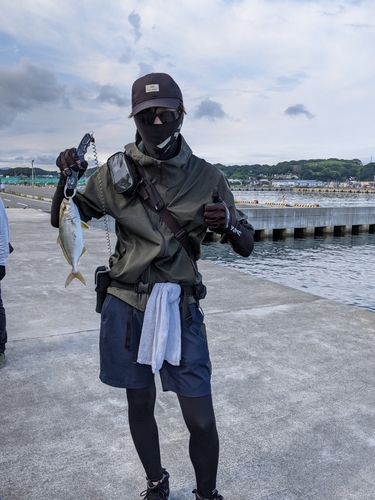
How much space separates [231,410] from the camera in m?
3.72

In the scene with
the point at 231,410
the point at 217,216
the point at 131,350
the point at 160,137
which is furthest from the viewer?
the point at 231,410

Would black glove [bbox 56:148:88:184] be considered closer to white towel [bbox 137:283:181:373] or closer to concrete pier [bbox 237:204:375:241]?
white towel [bbox 137:283:181:373]

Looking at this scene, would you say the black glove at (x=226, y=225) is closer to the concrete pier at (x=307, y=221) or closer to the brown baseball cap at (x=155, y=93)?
the brown baseball cap at (x=155, y=93)

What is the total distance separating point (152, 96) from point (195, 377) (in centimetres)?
135

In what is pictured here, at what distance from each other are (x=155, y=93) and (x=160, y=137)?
20 centimetres

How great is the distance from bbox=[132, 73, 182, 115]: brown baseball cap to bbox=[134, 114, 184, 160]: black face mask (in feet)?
0.26

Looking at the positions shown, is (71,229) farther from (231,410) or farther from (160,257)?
(231,410)

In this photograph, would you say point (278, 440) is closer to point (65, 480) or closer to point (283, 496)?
point (283, 496)

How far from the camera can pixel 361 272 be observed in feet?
65.9

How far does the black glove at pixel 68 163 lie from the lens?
232 cm

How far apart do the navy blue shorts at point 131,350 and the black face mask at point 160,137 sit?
0.77 m

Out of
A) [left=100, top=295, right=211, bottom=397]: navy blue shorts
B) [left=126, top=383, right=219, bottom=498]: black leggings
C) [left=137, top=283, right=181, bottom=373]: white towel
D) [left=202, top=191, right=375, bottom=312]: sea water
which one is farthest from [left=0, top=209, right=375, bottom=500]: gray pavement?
[left=202, top=191, right=375, bottom=312]: sea water

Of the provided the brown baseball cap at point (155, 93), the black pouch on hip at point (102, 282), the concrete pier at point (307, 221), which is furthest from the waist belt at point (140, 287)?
the concrete pier at point (307, 221)

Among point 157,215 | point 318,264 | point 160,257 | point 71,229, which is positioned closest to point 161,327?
point 160,257
